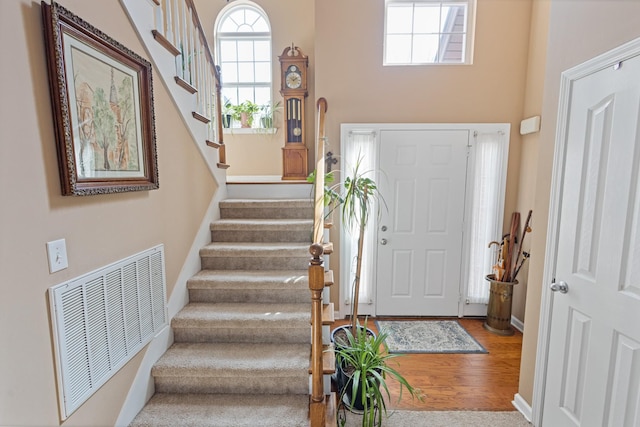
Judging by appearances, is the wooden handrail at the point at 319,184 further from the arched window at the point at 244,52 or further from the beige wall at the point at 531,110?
the beige wall at the point at 531,110

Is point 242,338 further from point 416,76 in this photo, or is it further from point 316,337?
point 416,76

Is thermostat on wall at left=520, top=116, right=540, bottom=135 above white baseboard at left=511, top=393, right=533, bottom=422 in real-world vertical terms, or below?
above

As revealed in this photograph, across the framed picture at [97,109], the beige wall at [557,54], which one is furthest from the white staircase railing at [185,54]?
the beige wall at [557,54]

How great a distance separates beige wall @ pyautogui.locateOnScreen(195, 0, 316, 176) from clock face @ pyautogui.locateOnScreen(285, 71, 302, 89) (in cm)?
18

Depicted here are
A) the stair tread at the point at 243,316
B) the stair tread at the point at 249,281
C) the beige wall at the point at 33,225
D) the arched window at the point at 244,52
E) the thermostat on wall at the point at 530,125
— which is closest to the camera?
the beige wall at the point at 33,225

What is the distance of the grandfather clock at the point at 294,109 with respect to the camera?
405 centimetres

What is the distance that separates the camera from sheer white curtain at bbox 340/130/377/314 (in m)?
3.21

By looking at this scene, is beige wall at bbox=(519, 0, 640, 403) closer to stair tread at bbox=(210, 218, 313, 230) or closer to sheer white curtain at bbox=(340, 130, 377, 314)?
sheer white curtain at bbox=(340, 130, 377, 314)

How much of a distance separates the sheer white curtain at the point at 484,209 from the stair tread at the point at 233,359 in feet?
7.36

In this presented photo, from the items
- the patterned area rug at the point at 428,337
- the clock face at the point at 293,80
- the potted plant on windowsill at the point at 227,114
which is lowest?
the patterned area rug at the point at 428,337

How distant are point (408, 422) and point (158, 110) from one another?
8.57 ft

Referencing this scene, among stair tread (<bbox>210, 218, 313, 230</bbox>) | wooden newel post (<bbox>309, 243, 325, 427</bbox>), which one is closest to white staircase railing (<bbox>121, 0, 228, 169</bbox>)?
stair tread (<bbox>210, 218, 313, 230</bbox>)

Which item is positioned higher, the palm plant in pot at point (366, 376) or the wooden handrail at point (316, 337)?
the wooden handrail at point (316, 337)

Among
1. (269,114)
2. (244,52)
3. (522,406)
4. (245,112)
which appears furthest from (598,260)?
(244,52)
